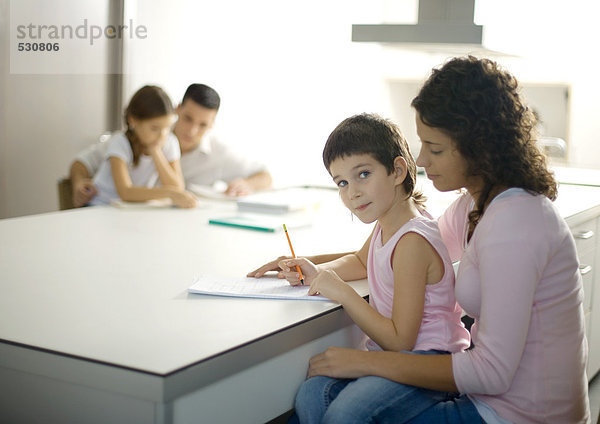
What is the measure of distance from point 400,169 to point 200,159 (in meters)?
2.02

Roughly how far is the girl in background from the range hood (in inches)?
32.5

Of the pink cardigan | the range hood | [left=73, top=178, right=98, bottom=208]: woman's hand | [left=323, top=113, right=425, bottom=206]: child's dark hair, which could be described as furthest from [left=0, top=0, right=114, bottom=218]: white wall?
the pink cardigan

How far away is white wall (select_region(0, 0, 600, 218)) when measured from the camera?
3.63 meters

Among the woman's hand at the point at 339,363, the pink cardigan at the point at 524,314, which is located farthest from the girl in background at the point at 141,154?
the pink cardigan at the point at 524,314

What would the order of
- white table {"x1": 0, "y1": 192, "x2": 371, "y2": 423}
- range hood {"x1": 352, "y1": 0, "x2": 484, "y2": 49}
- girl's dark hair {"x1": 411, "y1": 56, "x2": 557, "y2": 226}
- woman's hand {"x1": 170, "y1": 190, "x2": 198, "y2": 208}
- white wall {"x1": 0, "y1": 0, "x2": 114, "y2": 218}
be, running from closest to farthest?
white table {"x1": 0, "y1": 192, "x2": 371, "y2": 423} < girl's dark hair {"x1": 411, "y1": 56, "x2": 557, "y2": 226} < range hood {"x1": 352, "y1": 0, "x2": 484, "y2": 49} < woman's hand {"x1": 170, "y1": 190, "x2": 198, "y2": 208} < white wall {"x1": 0, "y1": 0, "x2": 114, "y2": 218}

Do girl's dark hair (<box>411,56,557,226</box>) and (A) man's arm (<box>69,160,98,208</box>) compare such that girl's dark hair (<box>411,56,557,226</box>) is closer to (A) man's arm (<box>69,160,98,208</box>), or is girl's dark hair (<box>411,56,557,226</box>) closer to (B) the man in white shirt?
(B) the man in white shirt

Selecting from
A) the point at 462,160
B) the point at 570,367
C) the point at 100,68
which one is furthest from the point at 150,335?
the point at 100,68

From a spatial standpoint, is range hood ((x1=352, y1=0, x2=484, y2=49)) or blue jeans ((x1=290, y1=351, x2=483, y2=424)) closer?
blue jeans ((x1=290, y1=351, x2=483, y2=424))

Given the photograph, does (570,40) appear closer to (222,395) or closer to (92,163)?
(92,163)

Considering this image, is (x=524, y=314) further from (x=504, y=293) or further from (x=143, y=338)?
(x=143, y=338)

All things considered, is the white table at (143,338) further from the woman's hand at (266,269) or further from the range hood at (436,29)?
the range hood at (436,29)

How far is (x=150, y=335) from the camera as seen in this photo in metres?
1.17

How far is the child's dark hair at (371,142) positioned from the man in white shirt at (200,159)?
4.98 feet

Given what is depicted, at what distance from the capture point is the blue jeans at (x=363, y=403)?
50.9 inches
